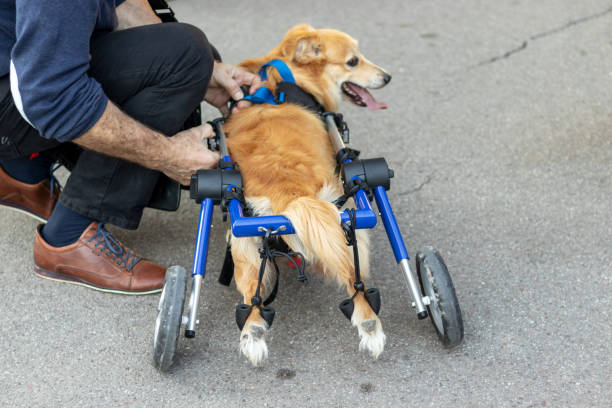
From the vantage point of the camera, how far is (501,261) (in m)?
2.58

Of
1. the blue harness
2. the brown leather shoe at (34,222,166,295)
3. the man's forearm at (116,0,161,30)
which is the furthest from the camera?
the man's forearm at (116,0,161,30)

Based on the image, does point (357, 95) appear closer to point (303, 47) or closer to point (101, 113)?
point (303, 47)

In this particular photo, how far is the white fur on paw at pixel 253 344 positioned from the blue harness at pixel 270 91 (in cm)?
101

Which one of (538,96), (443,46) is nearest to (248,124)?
(538,96)

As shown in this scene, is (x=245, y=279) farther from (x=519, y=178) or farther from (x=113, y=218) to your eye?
(x=519, y=178)

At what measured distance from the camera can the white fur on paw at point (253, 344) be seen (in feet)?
6.40

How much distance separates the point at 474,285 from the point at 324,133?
0.87m

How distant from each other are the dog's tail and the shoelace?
86 cm

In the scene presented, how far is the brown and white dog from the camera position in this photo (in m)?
1.89

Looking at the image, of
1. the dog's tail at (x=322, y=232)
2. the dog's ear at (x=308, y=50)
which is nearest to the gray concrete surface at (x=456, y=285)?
the dog's tail at (x=322, y=232)

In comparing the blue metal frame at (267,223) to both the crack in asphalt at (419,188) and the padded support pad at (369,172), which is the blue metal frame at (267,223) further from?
the crack in asphalt at (419,188)

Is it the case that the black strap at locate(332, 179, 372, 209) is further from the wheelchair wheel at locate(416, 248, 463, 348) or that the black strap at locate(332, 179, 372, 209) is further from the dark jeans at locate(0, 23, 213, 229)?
the dark jeans at locate(0, 23, 213, 229)

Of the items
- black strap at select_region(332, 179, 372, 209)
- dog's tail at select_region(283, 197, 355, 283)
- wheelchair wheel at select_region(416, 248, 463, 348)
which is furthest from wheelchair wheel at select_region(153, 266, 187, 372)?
wheelchair wheel at select_region(416, 248, 463, 348)

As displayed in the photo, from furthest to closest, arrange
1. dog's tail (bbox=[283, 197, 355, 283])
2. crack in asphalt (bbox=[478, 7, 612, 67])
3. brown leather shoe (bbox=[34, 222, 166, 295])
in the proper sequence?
crack in asphalt (bbox=[478, 7, 612, 67]) < brown leather shoe (bbox=[34, 222, 166, 295]) < dog's tail (bbox=[283, 197, 355, 283])
